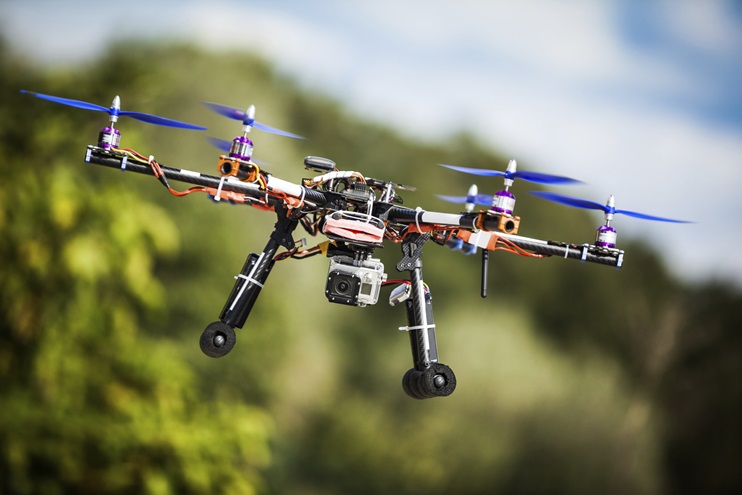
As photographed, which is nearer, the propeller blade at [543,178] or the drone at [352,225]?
the propeller blade at [543,178]

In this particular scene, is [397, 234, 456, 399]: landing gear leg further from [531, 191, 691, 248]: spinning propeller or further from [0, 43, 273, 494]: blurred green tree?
[0, 43, 273, 494]: blurred green tree

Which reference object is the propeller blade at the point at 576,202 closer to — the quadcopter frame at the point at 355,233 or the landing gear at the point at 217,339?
the quadcopter frame at the point at 355,233

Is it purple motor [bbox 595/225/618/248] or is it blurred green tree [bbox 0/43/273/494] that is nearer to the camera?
purple motor [bbox 595/225/618/248]

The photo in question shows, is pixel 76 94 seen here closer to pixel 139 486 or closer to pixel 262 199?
pixel 139 486

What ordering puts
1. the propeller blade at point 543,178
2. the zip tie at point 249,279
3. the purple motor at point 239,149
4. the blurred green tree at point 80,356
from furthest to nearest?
the blurred green tree at point 80,356, the zip tie at point 249,279, the purple motor at point 239,149, the propeller blade at point 543,178

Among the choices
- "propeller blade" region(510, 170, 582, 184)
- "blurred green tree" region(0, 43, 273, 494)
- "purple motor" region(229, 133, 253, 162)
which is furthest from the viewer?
"blurred green tree" region(0, 43, 273, 494)

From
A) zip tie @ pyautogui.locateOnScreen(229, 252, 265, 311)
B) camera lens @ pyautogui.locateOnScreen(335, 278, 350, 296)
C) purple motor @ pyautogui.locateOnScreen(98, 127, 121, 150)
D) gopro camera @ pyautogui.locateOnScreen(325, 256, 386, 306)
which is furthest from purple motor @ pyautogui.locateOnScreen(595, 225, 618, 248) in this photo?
purple motor @ pyautogui.locateOnScreen(98, 127, 121, 150)

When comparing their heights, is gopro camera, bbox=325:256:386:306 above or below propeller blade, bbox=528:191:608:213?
below

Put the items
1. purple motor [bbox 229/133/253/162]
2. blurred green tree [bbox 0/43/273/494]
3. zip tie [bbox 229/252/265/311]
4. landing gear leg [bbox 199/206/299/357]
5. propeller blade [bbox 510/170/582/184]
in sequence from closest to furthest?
propeller blade [bbox 510/170/582/184] → purple motor [bbox 229/133/253/162] → landing gear leg [bbox 199/206/299/357] → zip tie [bbox 229/252/265/311] → blurred green tree [bbox 0/43/273/494]

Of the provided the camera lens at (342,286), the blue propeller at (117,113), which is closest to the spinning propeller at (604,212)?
the camera lens at (342,286)
